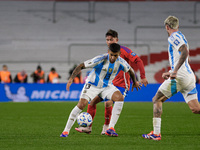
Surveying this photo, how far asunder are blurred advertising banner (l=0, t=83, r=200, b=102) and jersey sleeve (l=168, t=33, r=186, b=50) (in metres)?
13.4

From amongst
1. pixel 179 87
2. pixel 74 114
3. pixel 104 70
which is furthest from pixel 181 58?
pixel 74 114

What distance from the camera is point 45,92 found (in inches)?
811

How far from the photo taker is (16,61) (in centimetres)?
2489

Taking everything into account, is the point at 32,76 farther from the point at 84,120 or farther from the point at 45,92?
the point at 84,120

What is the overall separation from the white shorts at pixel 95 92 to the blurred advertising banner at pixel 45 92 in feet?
41.2

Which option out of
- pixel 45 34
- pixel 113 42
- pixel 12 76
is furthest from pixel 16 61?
pixel 113 42

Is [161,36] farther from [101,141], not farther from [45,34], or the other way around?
[101,141]

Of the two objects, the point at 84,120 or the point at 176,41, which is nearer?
the point at 176,41

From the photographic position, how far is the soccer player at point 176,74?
6914 mm

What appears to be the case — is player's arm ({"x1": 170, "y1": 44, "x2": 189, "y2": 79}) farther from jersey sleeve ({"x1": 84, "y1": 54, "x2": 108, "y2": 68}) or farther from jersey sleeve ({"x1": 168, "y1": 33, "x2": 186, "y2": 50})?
jersey sleeve ({"x1": 84, "y1": 54, "x2": 108, "y2": 68})

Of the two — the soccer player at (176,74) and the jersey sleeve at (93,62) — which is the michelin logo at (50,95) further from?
the soccer player at (176,74)

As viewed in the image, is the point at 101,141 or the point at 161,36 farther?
the point at 161,36

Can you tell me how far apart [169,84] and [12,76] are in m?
17.9

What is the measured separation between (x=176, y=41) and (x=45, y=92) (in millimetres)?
14276
